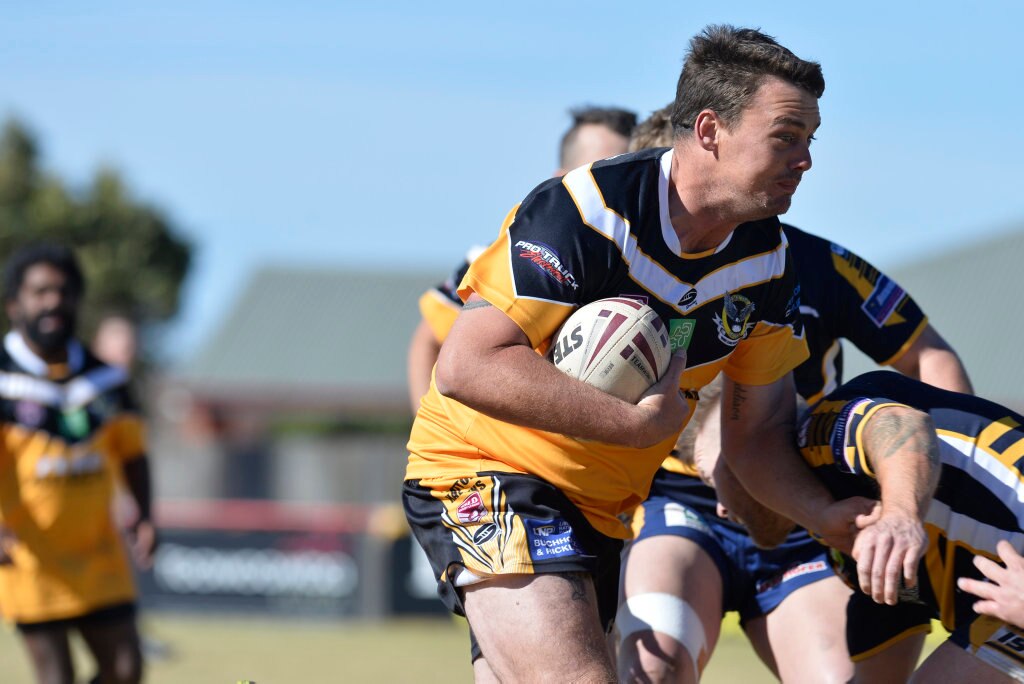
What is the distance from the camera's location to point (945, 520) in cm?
409

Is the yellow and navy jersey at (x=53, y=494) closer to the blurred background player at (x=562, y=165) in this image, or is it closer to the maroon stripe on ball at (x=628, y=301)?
the blurred background player at (x=562, y=165)

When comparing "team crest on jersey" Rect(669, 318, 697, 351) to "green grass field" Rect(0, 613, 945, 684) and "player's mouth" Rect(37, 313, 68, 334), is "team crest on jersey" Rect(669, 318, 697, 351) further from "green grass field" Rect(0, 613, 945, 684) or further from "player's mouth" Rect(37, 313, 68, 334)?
"green grass field" Rect(0, 613, 945, 684)

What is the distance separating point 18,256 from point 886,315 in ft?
15.5

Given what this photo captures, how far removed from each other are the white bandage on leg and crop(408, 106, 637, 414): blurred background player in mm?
1657

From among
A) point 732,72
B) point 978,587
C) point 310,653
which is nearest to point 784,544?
point 978,587

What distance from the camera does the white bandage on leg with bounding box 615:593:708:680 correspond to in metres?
4.86

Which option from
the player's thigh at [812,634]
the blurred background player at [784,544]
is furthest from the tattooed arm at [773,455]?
the player's thigh at [812,634]

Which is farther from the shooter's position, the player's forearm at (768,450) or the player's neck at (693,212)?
the player's forearm at (768,450)

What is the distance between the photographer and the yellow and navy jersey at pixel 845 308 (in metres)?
5.18

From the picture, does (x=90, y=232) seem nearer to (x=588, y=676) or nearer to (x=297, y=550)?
(x=297, y=550)

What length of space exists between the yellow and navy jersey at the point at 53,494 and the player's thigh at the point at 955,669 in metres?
4.76

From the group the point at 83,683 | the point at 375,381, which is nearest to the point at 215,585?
the point at 83,683

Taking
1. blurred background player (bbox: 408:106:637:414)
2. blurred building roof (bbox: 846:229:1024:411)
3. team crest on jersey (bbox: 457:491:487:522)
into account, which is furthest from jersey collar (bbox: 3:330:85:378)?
blurred building roof (bbox: 846:229:1024:411)

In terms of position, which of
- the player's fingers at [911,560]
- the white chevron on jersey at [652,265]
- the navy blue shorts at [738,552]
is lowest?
the navy blue shorts at [738,552]
